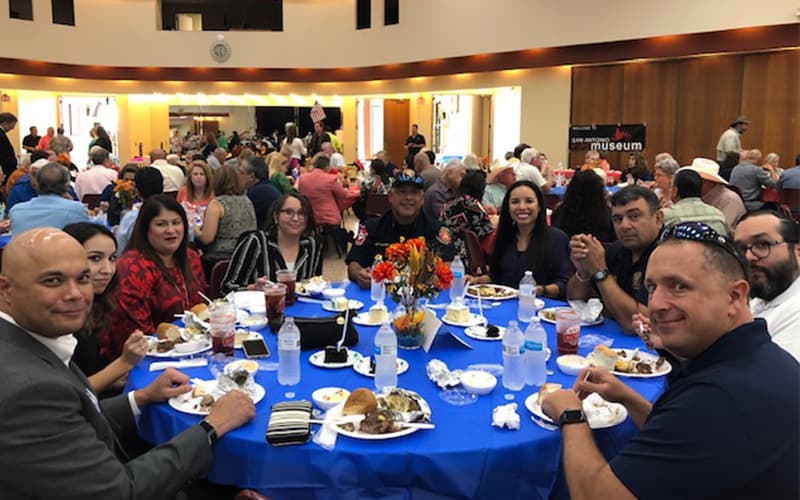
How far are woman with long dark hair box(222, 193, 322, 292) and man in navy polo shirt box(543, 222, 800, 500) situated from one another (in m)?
2.55

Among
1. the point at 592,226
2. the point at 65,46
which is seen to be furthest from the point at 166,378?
the point at 65,46

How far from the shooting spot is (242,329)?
296 cm

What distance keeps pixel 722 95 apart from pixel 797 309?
11.9m

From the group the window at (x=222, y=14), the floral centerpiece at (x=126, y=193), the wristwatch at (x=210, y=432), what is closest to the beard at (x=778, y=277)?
the wristwatch at (x=210, y=432)

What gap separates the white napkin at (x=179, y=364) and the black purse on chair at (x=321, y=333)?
1.37 feet

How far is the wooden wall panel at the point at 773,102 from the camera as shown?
38.3ft

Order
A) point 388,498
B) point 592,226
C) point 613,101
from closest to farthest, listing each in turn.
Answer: point 388,498 → point 592,226 → point 613,101

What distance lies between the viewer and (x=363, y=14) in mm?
17922

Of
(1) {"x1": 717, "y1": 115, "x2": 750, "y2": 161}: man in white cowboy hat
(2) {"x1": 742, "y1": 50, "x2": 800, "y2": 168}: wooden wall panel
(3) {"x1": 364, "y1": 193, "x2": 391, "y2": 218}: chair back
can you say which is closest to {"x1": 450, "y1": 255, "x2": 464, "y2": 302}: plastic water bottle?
(3) {"x1": 364, "y1": 193, "x2": 391, "y2": 218}: chair back

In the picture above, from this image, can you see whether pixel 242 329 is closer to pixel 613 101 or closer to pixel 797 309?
pixel 797 309

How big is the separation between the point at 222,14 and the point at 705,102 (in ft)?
50.3

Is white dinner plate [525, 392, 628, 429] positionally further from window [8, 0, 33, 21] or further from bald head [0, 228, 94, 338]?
window [8, 0, 33, 21]

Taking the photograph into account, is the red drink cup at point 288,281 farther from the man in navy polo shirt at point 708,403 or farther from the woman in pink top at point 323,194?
the woman in pink top at point 323,194

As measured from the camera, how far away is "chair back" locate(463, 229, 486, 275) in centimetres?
477
